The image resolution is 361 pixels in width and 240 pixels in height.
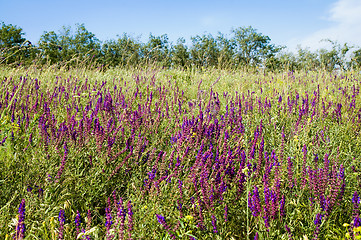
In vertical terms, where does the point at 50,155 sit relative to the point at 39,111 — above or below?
below

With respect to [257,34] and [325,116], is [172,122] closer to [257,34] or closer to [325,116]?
[325,116]

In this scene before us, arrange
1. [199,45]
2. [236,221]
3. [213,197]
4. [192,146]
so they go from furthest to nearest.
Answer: [199,45]
[192,146]
[236,221]
[213,197]

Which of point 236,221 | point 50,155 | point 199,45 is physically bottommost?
point 236,221

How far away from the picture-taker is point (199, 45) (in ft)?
161

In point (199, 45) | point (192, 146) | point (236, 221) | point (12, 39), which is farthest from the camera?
point (199, 45)

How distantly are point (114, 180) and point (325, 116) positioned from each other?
2.78 m

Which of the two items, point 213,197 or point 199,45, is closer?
point 213,197

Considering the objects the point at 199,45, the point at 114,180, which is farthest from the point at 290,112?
the point at 199,45

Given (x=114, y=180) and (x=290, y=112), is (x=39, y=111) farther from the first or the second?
(x=290, y=112)

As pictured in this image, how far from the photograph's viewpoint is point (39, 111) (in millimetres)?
3150

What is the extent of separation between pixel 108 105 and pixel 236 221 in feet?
5.84

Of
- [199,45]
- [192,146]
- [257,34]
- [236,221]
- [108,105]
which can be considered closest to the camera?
[236,221]

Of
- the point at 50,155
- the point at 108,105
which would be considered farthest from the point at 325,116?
the point at 50,155

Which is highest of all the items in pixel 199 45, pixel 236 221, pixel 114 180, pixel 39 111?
pixel 199 45
